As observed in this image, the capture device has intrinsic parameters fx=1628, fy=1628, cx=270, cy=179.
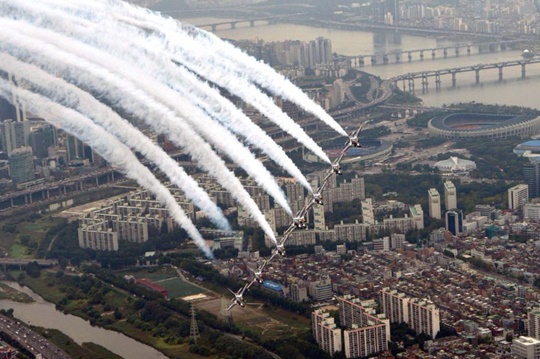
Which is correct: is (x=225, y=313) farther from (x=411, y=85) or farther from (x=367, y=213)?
(x=411, y=85)

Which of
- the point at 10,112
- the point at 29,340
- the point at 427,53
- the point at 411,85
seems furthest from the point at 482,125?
the point at 29,340

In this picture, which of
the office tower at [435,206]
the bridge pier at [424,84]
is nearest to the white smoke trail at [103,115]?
the office tower at [435,206]

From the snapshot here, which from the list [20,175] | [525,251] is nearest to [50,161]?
[20,175]

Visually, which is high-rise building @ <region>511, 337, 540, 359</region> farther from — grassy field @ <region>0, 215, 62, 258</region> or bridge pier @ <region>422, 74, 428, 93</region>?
bridge pier @ <region>422, 74, 428, 93</region>

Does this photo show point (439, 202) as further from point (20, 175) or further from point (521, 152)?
point (20, 175)

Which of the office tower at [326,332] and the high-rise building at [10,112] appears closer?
the office tower at [326,332]

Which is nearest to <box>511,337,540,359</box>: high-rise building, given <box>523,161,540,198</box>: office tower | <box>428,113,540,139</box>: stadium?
<box>523,161,540,198</box>: office tower

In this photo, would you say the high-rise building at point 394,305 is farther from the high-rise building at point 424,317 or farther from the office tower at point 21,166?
the office tower at point 21,166
